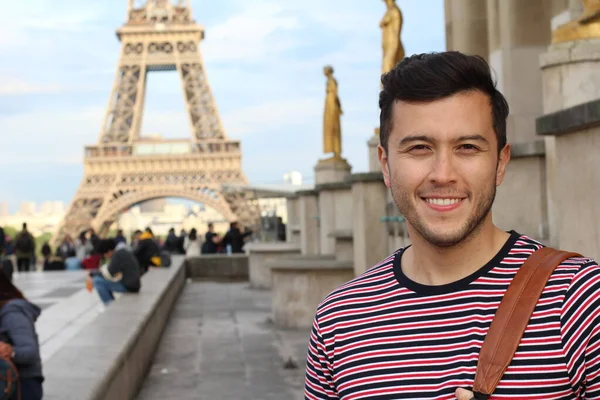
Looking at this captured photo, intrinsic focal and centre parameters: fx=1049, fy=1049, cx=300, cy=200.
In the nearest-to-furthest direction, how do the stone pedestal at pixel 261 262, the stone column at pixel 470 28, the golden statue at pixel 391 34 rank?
1. the stone column at pixel 470 28
2. the golden statue at pixel 391 34
3. the stone pedestal at pixel 261 262

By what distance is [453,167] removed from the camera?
1919 mm

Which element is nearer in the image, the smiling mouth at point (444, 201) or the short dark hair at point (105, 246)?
the smiling mouth at point (444, 201)

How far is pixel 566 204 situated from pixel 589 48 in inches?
63.4

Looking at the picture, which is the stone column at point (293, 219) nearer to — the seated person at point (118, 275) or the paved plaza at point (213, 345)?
the paved plaza at point (213, 345)

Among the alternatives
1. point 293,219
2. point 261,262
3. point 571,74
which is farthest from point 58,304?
point 293,219

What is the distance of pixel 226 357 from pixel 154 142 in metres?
56.1

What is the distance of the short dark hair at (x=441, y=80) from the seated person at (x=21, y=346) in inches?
138

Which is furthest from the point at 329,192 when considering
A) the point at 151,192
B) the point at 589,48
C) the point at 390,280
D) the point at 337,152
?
the point at 151,192

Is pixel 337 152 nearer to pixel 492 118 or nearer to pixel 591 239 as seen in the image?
pixel 591 239

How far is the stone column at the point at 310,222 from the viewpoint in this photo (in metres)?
19.7

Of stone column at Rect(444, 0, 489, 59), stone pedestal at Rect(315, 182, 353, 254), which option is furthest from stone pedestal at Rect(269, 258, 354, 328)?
stone column at Rect(444, 0, 489, 59)

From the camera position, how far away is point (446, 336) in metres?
1.85

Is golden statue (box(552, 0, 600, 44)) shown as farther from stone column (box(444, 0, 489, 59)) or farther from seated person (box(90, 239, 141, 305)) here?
seated person (box(90, 239, 141, 305))

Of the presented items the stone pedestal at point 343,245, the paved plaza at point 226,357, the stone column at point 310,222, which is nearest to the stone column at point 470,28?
the stone pedestal at point 343,245
